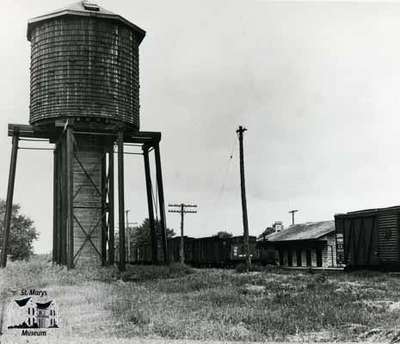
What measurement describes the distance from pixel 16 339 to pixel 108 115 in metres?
12.7

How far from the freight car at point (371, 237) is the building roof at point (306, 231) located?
495 inches

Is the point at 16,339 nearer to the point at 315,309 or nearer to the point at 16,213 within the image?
the point at 315,309

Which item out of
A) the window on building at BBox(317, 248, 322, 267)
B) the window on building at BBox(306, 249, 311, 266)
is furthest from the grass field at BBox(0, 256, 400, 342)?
the window on building at BBox(306, 249, 311, 266)

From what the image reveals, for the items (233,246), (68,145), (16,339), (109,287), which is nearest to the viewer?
(16,339)

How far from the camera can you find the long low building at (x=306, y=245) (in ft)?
123

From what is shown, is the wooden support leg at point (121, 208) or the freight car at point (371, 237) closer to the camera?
the wooden support leg at point (121, 208)

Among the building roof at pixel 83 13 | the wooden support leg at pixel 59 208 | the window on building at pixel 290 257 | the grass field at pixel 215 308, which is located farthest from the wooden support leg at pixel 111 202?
the window on building at pixel 290 257

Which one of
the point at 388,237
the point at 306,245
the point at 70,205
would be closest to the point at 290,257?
the point at 306,245

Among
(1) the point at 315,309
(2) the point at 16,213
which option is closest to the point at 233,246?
(1) the point at 315,309

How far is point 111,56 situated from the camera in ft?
66.0

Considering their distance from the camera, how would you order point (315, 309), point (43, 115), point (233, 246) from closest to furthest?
point (315, 309) → point (43, 115) → point (233, 246)

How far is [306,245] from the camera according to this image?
129 feet

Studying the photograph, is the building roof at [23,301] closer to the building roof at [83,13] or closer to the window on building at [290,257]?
the building roof at [83,13]

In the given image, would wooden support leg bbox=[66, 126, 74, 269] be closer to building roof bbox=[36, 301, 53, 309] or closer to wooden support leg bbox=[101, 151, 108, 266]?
wooden support leg bbox=[101, 151, 108, 266]
